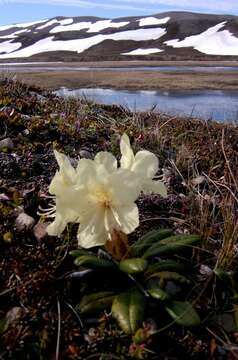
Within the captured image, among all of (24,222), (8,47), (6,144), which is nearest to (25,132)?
(6,144)

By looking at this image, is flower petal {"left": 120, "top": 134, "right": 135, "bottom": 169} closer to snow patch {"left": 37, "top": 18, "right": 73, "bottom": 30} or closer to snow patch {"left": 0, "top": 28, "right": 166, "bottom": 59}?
snow patch {"left": 0, "top": 28, "right": 166, "bottom": 59}

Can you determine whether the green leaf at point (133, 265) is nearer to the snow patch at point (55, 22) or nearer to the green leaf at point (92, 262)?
the green leaf at point (92, 262)

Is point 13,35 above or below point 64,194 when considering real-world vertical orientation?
below

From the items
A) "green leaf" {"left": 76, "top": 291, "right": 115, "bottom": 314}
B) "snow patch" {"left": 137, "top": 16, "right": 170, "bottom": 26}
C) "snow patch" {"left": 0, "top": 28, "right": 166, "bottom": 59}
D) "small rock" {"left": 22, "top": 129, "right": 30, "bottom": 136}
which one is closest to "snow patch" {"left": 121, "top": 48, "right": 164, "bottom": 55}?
"snow patch" {"left": 0, "top": 28, "right": 166, "bottom": 59}

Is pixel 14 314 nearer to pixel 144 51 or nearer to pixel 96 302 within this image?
pixel 96 302

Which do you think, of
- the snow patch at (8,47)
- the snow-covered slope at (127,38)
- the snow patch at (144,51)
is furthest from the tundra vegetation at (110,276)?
the snow patch at (8,47)

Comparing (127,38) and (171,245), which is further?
(127,38)
